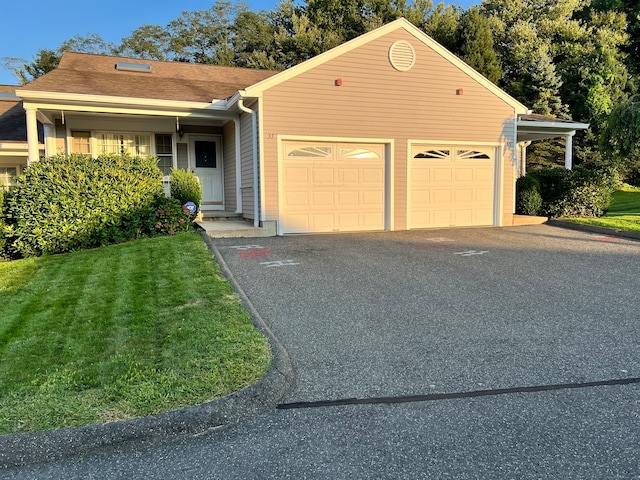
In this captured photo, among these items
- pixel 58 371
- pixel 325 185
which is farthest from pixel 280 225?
pixel 58 371

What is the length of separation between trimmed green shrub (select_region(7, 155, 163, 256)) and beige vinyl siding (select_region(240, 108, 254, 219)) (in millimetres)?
2401

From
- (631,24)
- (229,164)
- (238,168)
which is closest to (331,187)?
(238,168)

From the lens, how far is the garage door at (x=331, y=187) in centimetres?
1078

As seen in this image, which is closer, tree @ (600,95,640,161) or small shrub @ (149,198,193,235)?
small shrub @ (149,198,193,235)

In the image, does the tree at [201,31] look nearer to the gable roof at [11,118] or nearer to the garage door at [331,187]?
the gable roof at [11,118]

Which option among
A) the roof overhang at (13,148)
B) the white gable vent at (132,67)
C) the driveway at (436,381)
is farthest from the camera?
the white gable vent at (132,67)

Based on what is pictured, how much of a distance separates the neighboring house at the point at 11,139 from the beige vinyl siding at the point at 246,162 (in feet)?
17.3

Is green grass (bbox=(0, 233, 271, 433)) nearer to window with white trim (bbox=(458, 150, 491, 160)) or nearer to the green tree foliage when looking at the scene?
window with white trim (bbox=(458, 150, 491, 160))

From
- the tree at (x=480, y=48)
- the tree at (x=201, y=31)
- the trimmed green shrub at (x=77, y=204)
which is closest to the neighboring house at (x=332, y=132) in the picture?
the trimmed green shrub at (x=77, y=204)

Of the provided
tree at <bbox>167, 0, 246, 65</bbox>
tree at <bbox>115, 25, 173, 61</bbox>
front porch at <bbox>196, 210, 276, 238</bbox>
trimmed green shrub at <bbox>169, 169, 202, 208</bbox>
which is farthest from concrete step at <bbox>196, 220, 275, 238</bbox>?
tree at <bbox>115, 25, 173, 61</bbox>

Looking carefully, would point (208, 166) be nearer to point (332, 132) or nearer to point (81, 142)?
point (81, 142)

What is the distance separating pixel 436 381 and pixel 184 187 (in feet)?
26.2

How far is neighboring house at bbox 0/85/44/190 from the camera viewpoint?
12.9 metres

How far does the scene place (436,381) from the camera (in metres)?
3.45
